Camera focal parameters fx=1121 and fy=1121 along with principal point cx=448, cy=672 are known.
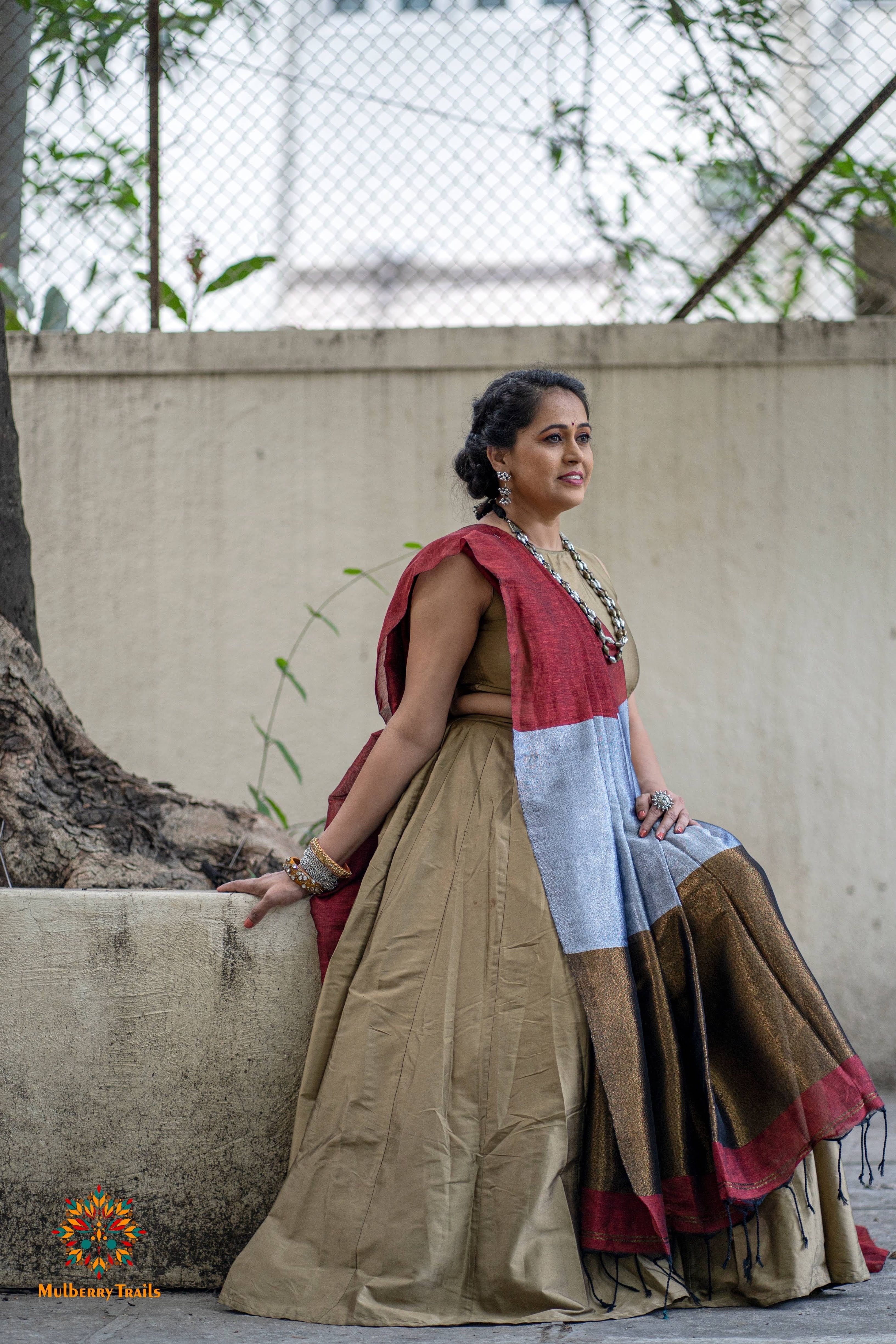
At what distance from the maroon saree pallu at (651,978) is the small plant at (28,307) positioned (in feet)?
8.30

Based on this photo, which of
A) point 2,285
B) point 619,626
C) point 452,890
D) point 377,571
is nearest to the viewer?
point 452,890

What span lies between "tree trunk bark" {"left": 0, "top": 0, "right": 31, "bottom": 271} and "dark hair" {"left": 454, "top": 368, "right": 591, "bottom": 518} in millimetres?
2561

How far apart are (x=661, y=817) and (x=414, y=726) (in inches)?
19.3

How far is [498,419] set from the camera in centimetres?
222

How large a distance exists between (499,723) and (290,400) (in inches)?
81.6

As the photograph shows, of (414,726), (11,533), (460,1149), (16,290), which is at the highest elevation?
(16,290)

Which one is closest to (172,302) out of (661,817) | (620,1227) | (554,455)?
(554,455)

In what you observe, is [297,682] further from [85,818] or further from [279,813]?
[85,818]

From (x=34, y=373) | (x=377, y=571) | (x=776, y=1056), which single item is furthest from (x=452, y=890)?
(x=34, y=373)

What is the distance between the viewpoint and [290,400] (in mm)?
3791

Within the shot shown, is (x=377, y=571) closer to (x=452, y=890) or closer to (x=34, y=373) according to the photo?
(x=34, y=373)

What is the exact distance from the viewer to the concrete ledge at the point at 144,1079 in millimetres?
1973

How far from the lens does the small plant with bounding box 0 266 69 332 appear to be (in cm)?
399

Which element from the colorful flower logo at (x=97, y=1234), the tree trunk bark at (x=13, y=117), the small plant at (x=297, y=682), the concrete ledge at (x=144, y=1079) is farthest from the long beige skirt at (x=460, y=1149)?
the tree trunk bark at (x=13, y=117)
